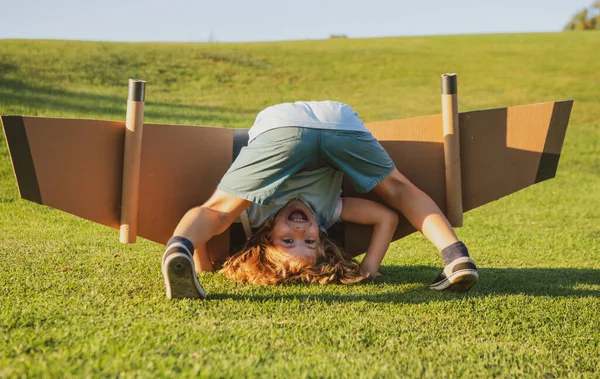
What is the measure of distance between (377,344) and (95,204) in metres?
2.13

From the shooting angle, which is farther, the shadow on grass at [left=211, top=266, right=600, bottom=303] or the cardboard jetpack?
the cardboard jetpack

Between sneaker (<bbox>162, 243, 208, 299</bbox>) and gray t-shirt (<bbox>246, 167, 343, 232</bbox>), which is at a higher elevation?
gray t-shirt (<bbox>246, 167, 343, 232</bbox>)

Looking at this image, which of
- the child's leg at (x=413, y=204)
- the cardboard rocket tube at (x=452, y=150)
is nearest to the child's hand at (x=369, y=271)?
the child's leg at (x=413, y=204)

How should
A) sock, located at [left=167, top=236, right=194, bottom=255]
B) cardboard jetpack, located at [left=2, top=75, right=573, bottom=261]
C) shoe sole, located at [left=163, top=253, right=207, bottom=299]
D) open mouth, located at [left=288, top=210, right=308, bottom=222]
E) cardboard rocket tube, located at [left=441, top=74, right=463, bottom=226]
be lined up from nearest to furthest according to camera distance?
shoe sole, located at [left=163, top=253, right=207, bottom=299] → sock, located at [left=167, top=236, right=194, bottom=255] → cardboard jetpack, located at [left=2, top=75, right=573, bottom=261] → open mouth, located at [left=288, top=210, right=308, bottom=222] → cardboard rocket tube, located at [left=441, top=74, right=463, bottom=226]

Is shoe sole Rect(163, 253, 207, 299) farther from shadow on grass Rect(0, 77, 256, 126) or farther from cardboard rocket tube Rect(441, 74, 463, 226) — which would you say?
shadow on grass Rect(0, 77, 256, 126)

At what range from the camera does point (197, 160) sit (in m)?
4.78

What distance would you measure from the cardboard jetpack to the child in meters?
0.26

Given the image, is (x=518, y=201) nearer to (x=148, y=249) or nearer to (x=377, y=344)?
(x=148, y=249)

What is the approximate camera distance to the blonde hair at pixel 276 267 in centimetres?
440

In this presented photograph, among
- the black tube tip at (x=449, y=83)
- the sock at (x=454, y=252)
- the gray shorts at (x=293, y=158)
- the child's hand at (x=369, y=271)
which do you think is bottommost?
the child's hand at (x=369, y=271)

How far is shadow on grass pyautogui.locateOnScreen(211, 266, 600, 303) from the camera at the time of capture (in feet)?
13.3

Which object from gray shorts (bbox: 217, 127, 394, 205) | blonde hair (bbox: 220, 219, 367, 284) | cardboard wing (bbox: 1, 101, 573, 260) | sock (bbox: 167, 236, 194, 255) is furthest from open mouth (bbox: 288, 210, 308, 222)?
sock (bbox: 167, 236, 194, 255)

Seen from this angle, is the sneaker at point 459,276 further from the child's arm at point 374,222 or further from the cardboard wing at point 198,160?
the cardboard wing at point 198,160

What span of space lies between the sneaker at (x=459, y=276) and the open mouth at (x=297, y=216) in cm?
94
